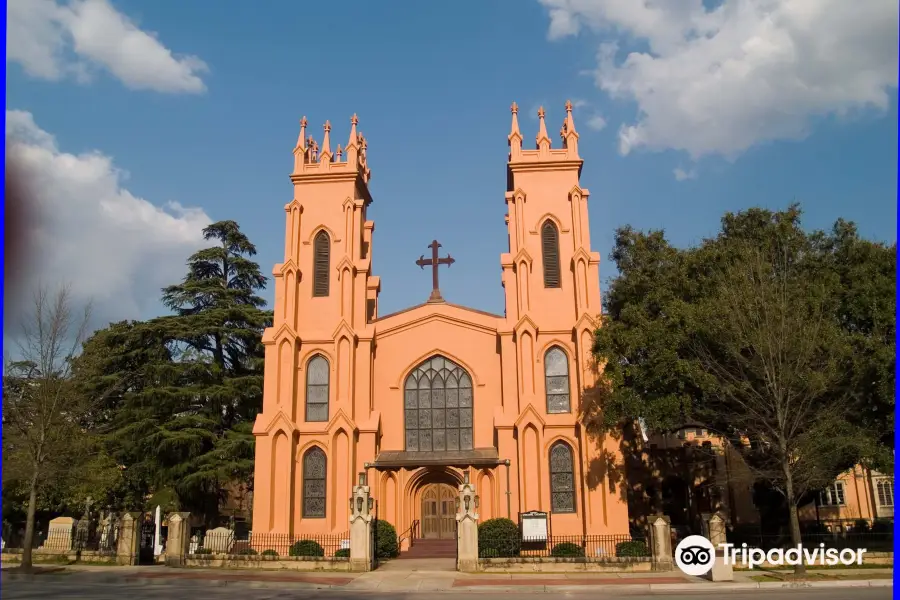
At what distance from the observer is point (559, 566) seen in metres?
21.7

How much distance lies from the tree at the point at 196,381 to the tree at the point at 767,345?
16789mm

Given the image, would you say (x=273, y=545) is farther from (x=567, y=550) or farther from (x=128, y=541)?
(x=567, y=550)

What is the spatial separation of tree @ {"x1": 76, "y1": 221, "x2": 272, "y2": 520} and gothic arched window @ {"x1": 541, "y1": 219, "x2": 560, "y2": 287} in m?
13.8

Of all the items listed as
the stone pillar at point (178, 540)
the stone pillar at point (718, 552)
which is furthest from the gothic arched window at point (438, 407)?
the stone pillar at point (718, 552)

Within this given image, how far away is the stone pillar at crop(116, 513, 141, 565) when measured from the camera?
24.0 meters

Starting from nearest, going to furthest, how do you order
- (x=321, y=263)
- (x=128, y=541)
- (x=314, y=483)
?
1. (x=128, y=541)
2. (x=314, y=483)
3. (x=321, y=263)

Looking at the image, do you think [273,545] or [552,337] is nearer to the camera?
[273,545]

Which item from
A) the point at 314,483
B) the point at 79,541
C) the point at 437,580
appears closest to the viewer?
A: the point at 437,580

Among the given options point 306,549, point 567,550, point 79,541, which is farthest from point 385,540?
point 79,541

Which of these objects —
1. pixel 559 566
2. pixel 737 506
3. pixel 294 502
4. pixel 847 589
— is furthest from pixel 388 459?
pixel 737 506

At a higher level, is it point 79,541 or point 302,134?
point 302,134

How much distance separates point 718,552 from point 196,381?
23.7 m

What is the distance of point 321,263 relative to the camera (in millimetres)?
32750

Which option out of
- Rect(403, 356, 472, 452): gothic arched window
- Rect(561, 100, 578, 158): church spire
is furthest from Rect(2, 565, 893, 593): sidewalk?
Rect(561, 100, 578, 158): church spire
